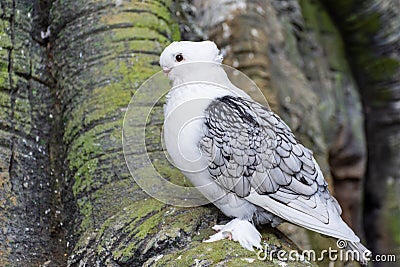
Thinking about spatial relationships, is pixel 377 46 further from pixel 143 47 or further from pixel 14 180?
pixel 14 180

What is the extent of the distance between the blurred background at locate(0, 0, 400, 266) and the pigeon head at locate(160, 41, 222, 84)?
1.28ft

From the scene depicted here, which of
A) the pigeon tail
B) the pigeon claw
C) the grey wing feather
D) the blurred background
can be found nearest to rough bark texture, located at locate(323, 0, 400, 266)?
the blurred background

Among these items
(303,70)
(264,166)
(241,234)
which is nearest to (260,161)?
(264,166)

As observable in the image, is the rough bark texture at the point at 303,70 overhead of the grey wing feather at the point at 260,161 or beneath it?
overhead

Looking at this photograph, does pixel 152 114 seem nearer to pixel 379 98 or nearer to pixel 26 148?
pixel 26 148

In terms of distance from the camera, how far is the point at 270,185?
67.0 inches

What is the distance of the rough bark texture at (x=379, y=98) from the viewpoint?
140 inches

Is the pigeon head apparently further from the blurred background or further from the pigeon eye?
the blurred background

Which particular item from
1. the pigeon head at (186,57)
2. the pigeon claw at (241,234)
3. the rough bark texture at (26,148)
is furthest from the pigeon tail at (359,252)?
the rough bark texture at (26,148)

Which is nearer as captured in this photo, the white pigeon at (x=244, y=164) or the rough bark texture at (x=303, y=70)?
the white pigeon at (x=244, y=164)

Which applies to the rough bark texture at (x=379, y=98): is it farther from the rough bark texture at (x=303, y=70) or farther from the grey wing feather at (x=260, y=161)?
the grey wing feather at (x=260, y=161)

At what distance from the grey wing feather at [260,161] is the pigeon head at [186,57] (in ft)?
0.52

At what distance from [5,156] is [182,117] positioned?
705 millimetres

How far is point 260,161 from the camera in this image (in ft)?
5.65
